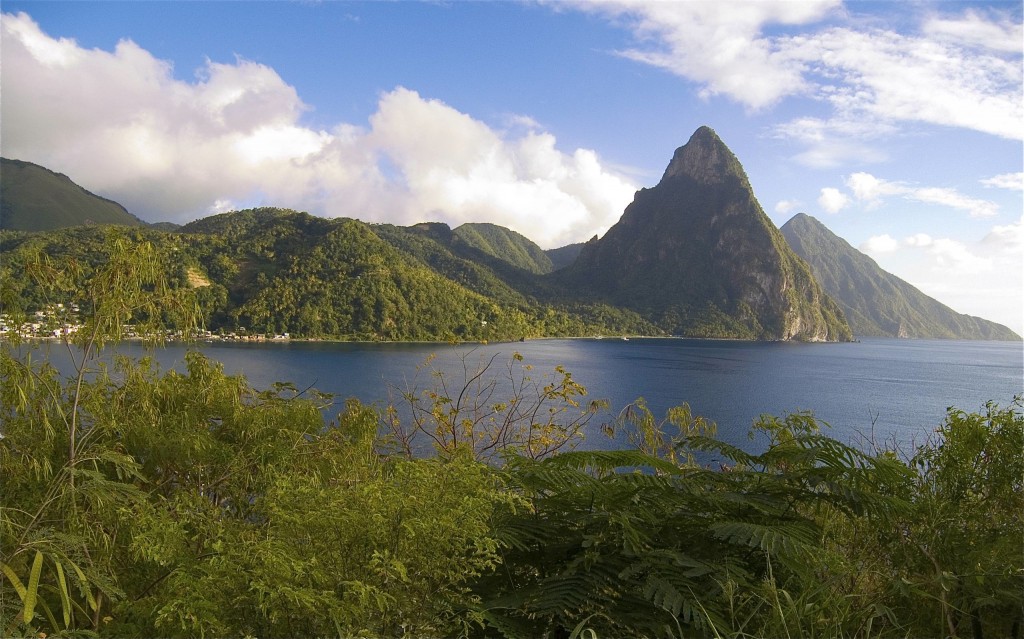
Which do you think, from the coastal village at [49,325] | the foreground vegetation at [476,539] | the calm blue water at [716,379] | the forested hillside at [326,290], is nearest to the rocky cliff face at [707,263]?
the forested hillside at [326,290]

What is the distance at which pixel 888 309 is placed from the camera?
17462 centimetres

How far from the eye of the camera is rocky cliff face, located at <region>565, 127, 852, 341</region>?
385 ft

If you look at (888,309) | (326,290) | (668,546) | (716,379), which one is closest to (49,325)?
(668,546)

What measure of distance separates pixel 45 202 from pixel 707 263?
128m

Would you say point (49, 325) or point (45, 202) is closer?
point (49, 325)

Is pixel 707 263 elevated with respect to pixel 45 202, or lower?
lower

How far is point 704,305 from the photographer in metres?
120

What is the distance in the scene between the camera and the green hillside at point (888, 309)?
168 meters

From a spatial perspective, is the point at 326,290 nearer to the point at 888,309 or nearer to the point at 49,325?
the point at 49,325

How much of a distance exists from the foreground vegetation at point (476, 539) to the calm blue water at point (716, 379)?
16.1m

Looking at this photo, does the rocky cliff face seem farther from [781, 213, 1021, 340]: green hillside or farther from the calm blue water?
the calm blue water

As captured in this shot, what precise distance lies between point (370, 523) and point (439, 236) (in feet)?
530

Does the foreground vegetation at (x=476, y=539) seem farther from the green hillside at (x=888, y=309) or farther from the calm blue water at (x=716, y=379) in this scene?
the green hillside at (x=888, y=309)

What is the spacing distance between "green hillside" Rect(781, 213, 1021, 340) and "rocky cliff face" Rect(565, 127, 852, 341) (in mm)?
48743
